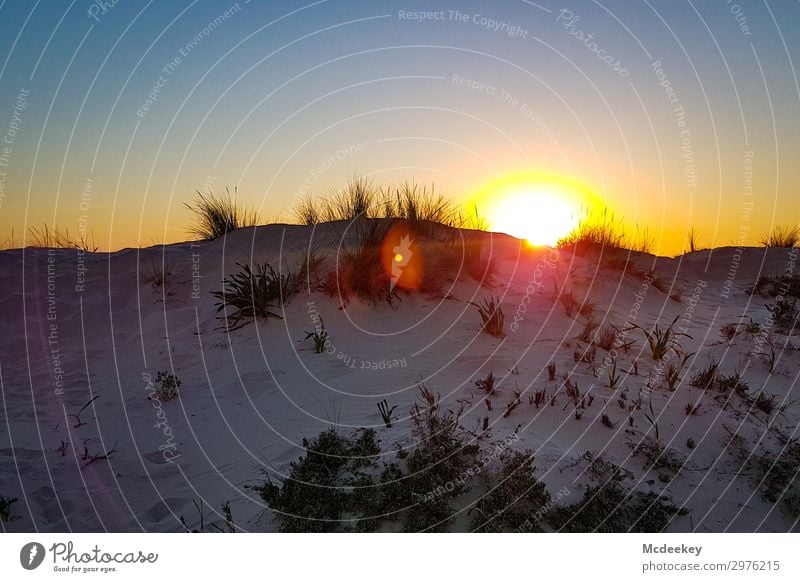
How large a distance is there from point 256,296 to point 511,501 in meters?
4.52

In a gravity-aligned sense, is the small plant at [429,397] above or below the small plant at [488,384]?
below

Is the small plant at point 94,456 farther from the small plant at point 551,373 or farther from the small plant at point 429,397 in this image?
the small plant at point 551,373

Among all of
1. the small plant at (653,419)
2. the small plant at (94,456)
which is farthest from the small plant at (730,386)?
the small plant at (94,456)

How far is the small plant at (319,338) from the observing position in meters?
6.96

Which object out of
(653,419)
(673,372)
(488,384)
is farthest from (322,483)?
(673,372)

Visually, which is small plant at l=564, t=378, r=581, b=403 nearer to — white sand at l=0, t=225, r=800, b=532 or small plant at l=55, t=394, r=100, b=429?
white sand at l=0, t=225, r=800, b=532

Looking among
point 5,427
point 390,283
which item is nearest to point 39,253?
point 5,427

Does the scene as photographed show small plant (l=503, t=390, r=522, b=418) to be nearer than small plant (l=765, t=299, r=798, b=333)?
Yes

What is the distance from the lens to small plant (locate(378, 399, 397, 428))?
17.7 feet

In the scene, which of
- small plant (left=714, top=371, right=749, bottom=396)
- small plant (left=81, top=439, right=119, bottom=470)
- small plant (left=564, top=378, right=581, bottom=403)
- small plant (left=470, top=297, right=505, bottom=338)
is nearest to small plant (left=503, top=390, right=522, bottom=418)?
small plant (left=564, top=378, right=581, bottom=403)

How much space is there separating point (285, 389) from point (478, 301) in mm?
2698

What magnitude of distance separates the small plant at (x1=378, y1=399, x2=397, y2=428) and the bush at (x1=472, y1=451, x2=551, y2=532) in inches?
42.5

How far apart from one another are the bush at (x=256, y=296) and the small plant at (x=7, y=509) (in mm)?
3293
